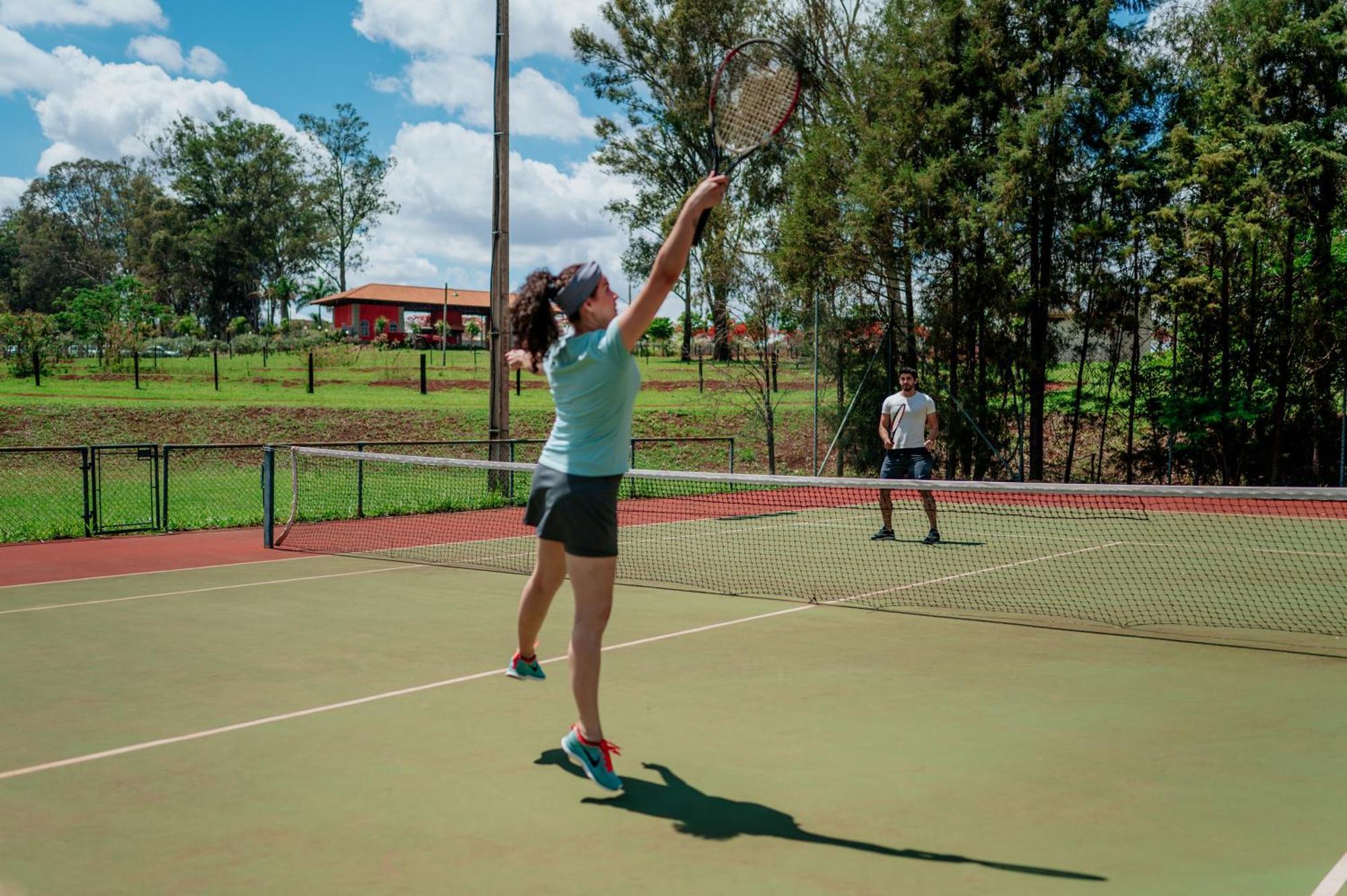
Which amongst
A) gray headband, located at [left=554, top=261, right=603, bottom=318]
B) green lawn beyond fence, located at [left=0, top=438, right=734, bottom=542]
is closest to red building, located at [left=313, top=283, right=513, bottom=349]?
green lawn beyond fence, located at [left=0, top=438, right=734, bottom=542]

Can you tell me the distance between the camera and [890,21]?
20656mm

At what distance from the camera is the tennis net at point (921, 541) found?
8523 mm

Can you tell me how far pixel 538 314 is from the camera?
4262 mm

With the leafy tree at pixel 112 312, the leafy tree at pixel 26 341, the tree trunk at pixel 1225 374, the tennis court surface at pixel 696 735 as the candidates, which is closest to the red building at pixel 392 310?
the leafy tree at pixel 112 312

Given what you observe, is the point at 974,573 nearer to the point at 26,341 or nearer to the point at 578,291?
the point at 578,291

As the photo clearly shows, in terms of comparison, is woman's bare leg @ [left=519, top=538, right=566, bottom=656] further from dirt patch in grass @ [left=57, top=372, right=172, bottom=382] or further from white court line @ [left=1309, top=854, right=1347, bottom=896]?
dirt patch in grass @ [left=57, top=372, right=172, bottom=382]

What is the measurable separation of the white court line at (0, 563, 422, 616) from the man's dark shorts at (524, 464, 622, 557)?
5.90m

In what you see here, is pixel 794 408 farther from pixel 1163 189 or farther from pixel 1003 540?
pixel 1003 540

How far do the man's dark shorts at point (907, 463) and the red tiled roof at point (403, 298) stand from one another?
186 ft

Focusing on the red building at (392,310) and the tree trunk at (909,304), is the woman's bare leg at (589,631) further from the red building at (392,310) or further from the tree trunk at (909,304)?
the red building at (392,310)

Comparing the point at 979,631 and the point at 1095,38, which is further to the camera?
the point at 1095,38

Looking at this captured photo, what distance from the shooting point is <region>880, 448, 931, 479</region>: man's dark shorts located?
41.4ft

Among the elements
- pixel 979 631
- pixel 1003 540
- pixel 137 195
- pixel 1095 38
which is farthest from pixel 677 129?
pixel 137 195

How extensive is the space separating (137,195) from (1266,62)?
76.2 meters
